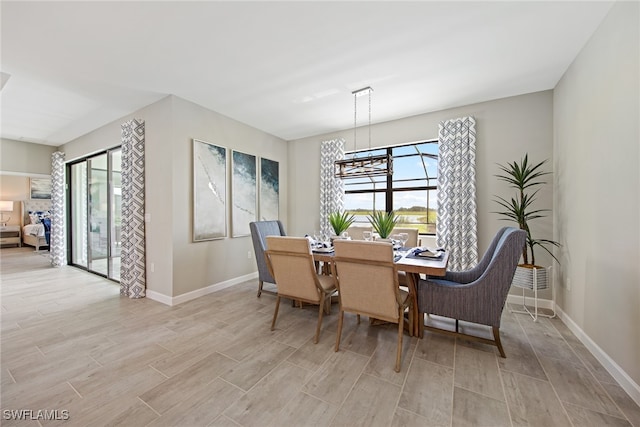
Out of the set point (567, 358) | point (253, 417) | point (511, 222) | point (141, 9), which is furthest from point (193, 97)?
point (567, 358)

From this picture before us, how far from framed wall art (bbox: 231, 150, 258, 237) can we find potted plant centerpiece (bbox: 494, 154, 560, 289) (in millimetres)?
3792

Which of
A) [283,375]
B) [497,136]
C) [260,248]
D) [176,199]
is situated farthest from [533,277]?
[176,199]

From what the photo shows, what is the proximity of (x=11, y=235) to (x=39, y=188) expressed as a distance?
163cm

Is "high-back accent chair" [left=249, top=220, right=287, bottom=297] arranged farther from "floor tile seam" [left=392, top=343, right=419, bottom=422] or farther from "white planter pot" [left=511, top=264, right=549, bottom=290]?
"white planter pot" [left=511, top=264, right=549, bottom=290]

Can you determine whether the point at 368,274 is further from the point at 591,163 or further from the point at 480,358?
the point at 591,163

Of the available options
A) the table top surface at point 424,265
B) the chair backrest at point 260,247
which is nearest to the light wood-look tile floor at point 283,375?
the chair backrest at point 260,247

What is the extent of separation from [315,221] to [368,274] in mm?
3146

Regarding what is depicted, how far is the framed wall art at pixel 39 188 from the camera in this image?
8.15 m

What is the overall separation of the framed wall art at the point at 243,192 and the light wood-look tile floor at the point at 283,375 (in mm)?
1695

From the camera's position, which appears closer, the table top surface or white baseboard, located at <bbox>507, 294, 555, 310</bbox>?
the table top surface

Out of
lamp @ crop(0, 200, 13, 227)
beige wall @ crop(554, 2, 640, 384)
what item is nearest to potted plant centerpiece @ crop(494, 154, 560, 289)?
beige wall @ crop(554, 2, 640, 384)

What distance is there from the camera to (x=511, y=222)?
3379 millimetres

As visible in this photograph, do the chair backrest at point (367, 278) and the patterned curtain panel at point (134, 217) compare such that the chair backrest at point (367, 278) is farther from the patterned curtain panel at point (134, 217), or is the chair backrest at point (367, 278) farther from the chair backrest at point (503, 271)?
the patterned curtain panel at point (134, 217)

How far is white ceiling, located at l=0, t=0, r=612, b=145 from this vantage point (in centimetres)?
192
